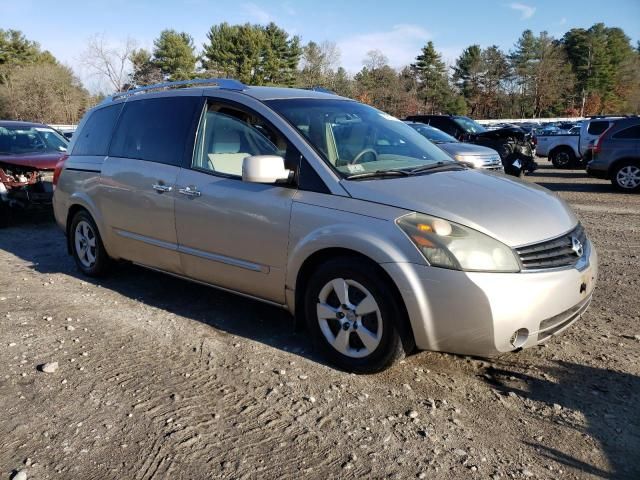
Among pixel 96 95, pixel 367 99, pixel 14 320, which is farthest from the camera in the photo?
pixel 367 99

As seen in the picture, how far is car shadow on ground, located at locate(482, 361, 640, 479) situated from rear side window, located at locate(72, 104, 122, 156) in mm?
4145

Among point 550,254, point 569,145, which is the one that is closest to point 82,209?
point 550,254

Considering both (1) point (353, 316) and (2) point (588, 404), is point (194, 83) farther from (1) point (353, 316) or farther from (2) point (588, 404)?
(2) point (588, 404)

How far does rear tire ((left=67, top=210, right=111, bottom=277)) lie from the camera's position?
5473mm

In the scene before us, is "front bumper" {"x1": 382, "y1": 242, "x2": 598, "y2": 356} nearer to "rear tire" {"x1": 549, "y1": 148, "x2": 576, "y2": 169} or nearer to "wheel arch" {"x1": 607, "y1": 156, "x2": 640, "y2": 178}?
"wheel arch" {"x1": 607, "y1": 156, "x2": 640, "y2": 178}

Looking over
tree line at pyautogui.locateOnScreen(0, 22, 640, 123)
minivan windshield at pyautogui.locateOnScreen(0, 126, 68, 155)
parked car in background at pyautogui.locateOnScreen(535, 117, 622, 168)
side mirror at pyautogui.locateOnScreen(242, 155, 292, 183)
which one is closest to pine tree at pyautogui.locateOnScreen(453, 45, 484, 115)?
tree line at pyautogui.locateOnScreen(0, 22, 640, 123)

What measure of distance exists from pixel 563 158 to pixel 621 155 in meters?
6.38

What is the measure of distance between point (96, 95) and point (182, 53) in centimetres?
1344

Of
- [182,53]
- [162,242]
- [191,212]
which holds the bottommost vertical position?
[162,242]

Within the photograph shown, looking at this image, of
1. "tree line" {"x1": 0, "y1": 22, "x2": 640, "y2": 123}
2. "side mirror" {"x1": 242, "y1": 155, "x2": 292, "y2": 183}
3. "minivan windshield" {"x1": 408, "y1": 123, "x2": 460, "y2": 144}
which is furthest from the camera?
"tree line" {"x1": 0, "y1": 22, "x2": 640, "y2": 123}

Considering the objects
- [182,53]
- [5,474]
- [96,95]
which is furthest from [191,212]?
[182,53]

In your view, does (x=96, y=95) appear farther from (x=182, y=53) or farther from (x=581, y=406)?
(x=581, y=406)

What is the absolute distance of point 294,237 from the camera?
3.58m

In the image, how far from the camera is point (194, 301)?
4.96 meters
